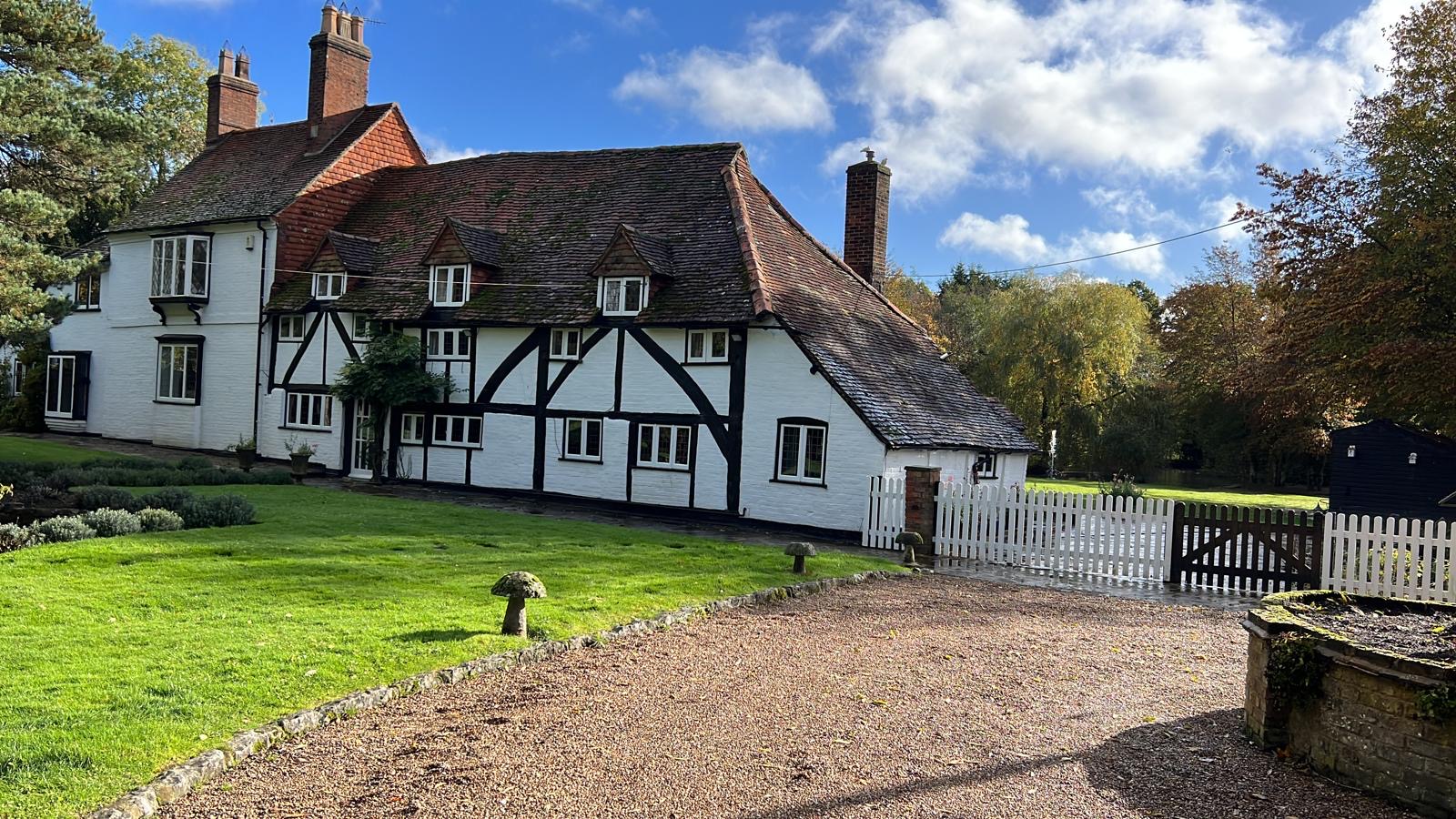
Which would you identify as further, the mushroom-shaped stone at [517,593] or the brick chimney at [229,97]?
the brick chimney at [229,97]

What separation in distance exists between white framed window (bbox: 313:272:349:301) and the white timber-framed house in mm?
73

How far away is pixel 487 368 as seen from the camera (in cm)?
2616

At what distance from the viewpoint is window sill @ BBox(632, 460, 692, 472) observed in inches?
917

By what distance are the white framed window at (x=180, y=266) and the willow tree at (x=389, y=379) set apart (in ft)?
27.6

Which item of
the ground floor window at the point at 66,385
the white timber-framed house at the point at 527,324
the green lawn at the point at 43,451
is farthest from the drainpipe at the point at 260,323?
the ground floor window at the point at 66,385

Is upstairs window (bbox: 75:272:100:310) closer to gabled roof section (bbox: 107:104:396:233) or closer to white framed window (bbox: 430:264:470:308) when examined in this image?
gabled roof section (bbox: 107:104:396:233)

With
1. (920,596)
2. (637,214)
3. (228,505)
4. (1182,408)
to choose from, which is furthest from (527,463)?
(1182,408)

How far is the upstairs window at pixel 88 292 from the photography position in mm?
35438

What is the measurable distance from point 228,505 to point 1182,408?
4539cm

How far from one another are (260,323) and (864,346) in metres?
18.4

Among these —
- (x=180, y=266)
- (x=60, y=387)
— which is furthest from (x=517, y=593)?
(x=60, y=387)

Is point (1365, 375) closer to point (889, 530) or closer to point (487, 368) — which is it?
point (889, 530)

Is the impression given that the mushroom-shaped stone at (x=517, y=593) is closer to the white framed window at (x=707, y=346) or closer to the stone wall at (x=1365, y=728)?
the stone wall at (x=1365, y=728)

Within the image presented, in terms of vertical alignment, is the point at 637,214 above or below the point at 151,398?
above
